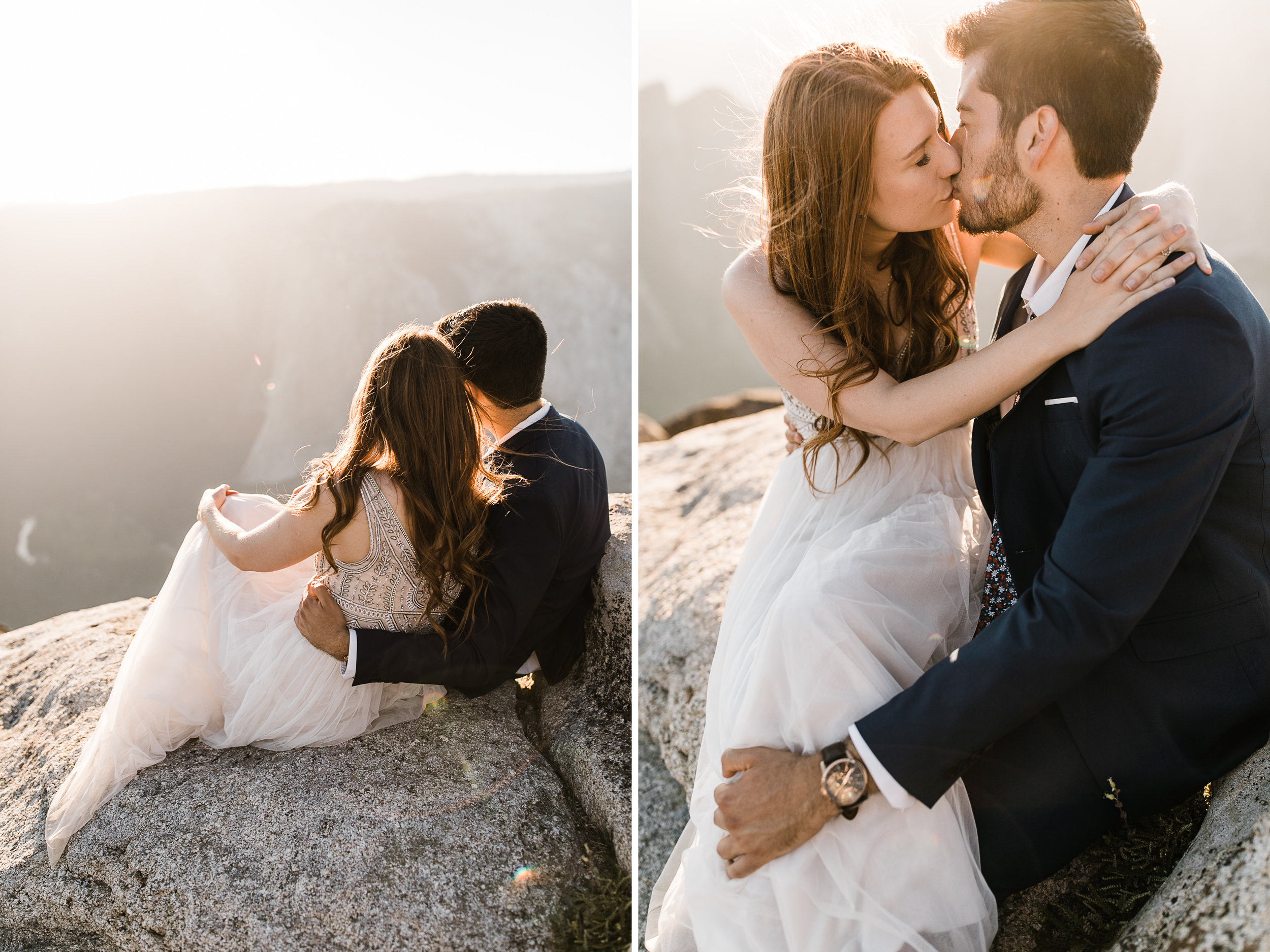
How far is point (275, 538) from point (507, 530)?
0.72 m

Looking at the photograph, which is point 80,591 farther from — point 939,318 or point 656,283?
point 656,283

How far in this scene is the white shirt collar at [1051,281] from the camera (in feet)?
5.46

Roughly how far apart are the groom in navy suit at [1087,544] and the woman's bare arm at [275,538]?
148cm

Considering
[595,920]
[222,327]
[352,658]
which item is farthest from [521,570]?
[222,327]

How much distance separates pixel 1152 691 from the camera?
5.10 feet

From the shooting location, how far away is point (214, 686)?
250 cm

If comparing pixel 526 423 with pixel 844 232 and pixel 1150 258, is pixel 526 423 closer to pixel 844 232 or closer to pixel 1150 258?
pixel 844 232

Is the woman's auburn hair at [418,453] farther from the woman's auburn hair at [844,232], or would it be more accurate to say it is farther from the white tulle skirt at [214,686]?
the woman's auburn hair at [844,232]

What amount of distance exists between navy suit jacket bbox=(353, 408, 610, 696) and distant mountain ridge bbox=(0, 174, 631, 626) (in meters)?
1.57

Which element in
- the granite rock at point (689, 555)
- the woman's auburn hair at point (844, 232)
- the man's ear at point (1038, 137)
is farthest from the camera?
the granite rock at point (689, 555)

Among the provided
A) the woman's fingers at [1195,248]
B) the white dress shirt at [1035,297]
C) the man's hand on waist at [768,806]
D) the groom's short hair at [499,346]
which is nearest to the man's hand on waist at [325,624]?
the groom's short hair at [499,346]

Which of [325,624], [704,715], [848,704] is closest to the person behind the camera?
[848,704]

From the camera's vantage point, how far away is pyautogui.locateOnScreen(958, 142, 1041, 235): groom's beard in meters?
1.70

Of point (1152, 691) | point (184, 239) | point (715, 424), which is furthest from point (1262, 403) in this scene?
point (184, 239)
